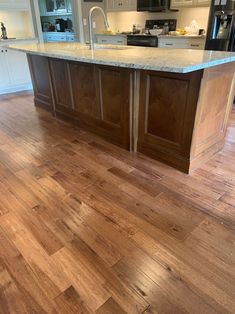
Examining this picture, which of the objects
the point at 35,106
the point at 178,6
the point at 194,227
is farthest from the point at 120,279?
the point at 178,6

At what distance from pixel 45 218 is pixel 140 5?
4.61 metres

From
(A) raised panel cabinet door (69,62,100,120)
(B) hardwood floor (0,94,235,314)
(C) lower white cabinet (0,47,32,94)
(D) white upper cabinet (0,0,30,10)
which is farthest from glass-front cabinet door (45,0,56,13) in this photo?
(B) hardwood floor (0,94,235,314)

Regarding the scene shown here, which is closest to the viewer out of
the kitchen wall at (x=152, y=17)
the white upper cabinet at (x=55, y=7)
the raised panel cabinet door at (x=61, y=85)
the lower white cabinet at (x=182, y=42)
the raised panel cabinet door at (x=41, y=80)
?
the raised panel cabinet door at (x=61, y=85)

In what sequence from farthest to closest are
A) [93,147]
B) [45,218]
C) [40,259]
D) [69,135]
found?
[69,135] → [93,147] → [45,218] → [40,259]

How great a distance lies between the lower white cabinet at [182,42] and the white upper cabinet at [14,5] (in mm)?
2650

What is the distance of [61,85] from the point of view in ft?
10.1

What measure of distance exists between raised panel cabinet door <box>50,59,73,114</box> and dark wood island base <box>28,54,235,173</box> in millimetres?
27

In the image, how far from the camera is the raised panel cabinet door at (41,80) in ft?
10.6

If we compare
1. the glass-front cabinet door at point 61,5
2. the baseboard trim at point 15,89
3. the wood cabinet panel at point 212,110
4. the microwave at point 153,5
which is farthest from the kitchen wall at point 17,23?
the wood cabinet panel at point 212,110

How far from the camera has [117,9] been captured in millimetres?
5152

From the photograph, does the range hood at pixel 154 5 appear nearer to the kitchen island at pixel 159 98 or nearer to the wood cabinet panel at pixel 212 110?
the kitchen island at pixel 159 98

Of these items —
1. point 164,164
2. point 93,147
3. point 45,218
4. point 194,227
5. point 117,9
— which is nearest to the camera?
point 194,227

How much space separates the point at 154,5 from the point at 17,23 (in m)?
2.88

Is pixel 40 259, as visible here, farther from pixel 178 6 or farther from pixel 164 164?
pixel 178 6
